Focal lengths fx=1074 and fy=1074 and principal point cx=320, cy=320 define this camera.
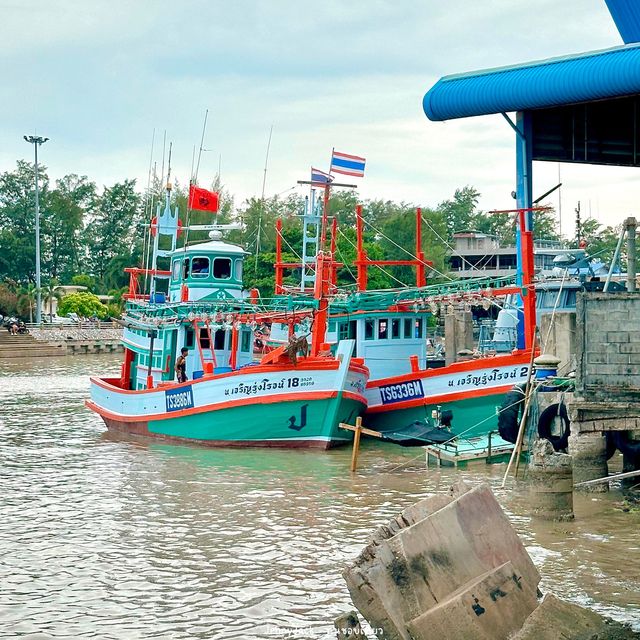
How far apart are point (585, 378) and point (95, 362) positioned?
5281cm

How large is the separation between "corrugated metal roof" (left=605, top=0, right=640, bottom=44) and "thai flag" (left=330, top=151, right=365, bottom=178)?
8.24m

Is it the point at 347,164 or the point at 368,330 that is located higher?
the point at 347,164

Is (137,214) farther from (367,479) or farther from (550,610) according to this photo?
(550,610)

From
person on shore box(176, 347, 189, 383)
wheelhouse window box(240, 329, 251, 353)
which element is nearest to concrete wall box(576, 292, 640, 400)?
person on shore box(176, 347, 189, 383)

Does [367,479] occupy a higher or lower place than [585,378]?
lower

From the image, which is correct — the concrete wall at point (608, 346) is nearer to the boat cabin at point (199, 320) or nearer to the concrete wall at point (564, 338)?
the concrete wall at point (564, 338)

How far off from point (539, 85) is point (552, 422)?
450 inches

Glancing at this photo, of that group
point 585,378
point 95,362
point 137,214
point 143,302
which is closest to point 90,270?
point 137,214

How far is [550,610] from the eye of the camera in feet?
31.5

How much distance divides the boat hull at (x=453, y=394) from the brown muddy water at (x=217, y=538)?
1.31 metres

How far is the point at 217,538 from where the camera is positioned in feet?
52.2

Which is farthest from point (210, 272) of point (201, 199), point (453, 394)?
point (453, 394)

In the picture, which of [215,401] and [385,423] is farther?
[385,423]

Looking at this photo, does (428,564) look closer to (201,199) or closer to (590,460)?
(590,460)
